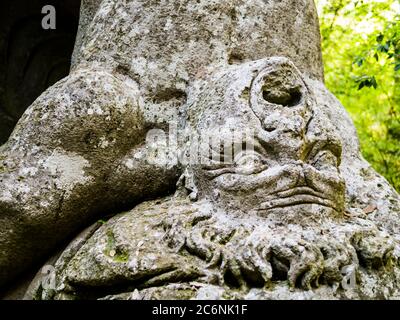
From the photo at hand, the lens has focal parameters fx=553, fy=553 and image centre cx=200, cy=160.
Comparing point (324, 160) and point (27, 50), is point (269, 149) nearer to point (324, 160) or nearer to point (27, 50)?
point (324, 160)

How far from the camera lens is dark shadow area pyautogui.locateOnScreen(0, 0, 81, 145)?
387 cm

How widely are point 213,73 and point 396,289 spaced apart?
1107 mm

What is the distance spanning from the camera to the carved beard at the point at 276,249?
170cm

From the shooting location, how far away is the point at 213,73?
2.32m

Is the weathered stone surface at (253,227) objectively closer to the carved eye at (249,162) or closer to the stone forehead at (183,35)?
the carved eye at (249,162)

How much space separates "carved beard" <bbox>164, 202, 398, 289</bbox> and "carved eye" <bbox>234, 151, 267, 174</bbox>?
6.3 inches

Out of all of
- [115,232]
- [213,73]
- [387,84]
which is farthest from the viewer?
[387,84]

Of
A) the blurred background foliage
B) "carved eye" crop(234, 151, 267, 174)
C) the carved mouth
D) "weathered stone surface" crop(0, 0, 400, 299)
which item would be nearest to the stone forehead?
"weathered stone surface" crop(0, 0, 400, 299)

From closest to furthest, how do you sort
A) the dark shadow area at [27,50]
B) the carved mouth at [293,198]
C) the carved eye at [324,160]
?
the carved mouth at [293,198] < the carved eye at [324,160] < the dark shadow area at [27,50]

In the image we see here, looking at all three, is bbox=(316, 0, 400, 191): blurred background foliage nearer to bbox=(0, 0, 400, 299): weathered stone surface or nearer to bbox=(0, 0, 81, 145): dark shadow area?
bbox=(0, 0, 81, 145): dark shadow area

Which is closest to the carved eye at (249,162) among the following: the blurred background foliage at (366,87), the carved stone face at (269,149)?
the carved stone face at (269,149)

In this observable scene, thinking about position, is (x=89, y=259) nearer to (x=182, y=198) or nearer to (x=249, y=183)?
(x=182, y=198)

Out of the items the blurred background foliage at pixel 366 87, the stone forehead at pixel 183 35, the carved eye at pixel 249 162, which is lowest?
the carved eye at pixel 249 162
